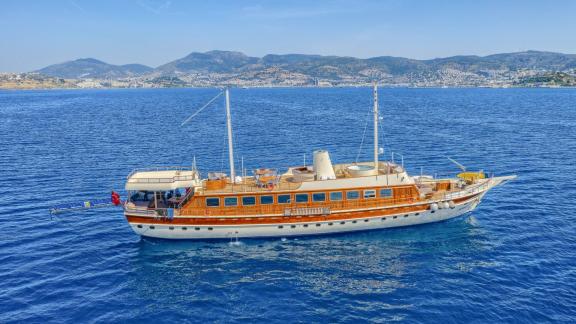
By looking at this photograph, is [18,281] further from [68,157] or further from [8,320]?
[68,157]

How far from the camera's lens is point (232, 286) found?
27297 millimetres

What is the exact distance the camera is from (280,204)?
113ft

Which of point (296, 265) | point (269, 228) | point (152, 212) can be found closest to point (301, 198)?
point (269, 228)

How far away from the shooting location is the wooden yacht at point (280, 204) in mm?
33844

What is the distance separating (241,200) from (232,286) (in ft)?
28.5

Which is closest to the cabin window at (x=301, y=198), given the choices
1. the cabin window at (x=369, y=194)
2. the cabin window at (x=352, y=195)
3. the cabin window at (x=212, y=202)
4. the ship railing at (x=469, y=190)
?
the cabin window at (x=352, y=195)

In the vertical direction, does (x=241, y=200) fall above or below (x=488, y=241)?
above

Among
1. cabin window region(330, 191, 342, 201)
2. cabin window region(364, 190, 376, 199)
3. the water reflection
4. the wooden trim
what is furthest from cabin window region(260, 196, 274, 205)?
cabin window region(364, 190, 376, 199)

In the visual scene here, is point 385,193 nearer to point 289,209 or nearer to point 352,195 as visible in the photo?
point 352,195

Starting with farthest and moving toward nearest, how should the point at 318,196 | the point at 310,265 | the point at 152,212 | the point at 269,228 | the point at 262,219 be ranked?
1. the point at 318,196
2. the point at 269,228
3. the point at 262,219
4. the point at 152,212
5. the point at 310,265

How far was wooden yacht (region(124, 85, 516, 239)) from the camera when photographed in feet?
111

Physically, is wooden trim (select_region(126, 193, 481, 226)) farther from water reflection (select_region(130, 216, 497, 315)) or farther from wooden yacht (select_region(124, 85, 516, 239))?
water reflection (select_region(130, 216, 497, 315))

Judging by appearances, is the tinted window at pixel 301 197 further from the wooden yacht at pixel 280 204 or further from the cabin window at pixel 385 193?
the cabin window at pixel 385 193

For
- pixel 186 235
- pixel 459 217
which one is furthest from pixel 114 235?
pixel 459 217
